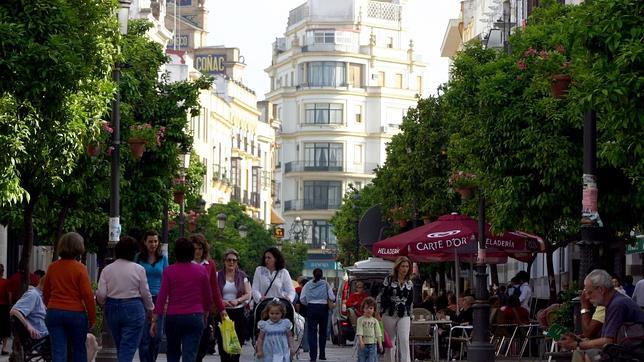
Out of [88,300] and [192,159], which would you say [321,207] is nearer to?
[192,159]

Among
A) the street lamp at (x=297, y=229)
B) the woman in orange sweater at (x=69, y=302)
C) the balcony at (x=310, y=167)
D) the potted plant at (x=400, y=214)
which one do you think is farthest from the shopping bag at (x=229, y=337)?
the balcony at (x=310, y=167)

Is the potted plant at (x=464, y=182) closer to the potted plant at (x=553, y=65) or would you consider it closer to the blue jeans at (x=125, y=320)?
the potted plant at (x=553, y=65)

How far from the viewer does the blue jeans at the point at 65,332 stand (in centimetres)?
1756

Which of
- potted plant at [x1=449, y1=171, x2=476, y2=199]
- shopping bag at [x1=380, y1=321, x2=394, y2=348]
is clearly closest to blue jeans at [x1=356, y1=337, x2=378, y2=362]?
shopping bag at [x1=380, y1=321, x2=394, y2=348]

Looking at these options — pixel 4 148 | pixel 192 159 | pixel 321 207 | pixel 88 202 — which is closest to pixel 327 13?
pixel 321 207

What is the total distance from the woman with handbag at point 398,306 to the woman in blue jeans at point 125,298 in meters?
5.96

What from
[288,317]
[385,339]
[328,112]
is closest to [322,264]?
[328,112]

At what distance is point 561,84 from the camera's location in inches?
909

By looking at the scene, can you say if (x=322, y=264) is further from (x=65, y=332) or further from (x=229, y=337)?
(x=65, y=332)

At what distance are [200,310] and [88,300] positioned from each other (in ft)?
4.21

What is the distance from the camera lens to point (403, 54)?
158250mm

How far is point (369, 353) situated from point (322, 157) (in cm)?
12663

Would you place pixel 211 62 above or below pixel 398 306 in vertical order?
above

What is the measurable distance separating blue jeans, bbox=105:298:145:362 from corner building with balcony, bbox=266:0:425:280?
416 feet
